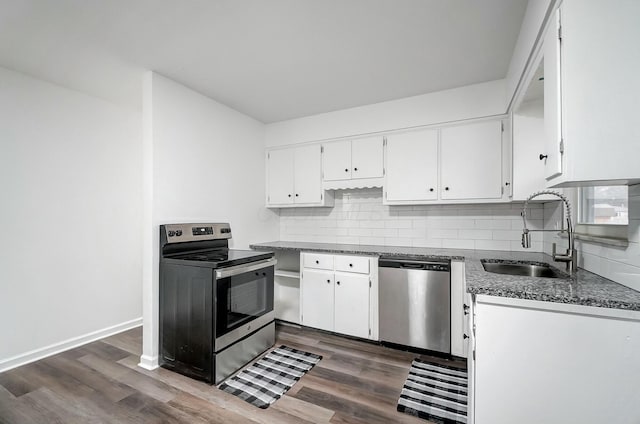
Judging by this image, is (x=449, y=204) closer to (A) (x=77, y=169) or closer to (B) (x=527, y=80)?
(B) (x=527, y=80)

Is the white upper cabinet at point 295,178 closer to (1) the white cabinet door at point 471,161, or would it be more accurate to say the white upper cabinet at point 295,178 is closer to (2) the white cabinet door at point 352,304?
(2) the white cabinet door at point 352,304

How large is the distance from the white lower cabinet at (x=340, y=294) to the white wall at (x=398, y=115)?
147cm

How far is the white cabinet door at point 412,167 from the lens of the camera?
9.63 feet

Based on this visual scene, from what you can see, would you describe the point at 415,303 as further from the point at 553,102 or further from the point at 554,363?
the point at 553,102

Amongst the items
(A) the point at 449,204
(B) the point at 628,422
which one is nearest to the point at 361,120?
(A) the point at 449,204

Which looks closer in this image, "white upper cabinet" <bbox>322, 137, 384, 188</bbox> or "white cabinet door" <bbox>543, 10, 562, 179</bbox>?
"white cabinet door" <bbox>543, 10, 562, 179</bbox>

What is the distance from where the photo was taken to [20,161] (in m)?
2.46

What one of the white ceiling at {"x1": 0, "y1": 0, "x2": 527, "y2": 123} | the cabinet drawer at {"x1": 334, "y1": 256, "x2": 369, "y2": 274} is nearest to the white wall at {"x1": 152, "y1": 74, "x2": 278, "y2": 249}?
the white ceiling at {"x1": 0, "y1": 0, "x2": 527, "y2": 123}

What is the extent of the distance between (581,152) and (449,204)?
185 cm

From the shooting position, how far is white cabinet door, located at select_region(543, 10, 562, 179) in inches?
48.4

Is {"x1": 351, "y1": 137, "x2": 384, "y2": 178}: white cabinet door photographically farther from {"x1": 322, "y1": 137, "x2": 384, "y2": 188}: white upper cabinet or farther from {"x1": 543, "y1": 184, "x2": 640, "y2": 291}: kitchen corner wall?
{"x1": 543, "y1": 184, "x2": 640, "y2": 291}: kitchen corner wall

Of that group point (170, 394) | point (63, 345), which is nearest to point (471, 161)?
point (170, 394)

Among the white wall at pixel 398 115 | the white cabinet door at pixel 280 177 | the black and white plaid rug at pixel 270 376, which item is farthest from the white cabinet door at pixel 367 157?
the black and white plaid rug at pixel 270 376

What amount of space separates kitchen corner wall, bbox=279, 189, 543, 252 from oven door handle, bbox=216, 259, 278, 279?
115 cm
